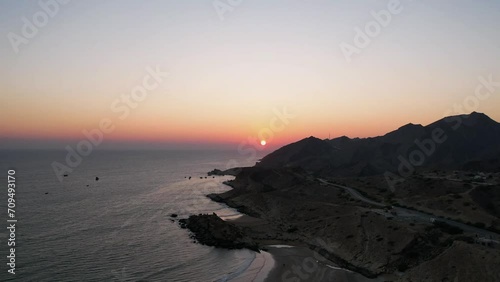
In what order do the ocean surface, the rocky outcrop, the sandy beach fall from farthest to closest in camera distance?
the rocky outcrop, the ocean surface, the sandy beach

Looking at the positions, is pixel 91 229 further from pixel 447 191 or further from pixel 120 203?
pixel 447 191

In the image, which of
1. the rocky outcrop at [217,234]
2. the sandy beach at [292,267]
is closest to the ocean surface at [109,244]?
the rocky outcrop at [217,234]

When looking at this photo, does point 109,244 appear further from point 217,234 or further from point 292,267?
point 292,267

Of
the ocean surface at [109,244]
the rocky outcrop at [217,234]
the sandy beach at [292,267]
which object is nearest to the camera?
the sandy beach at [292,267]

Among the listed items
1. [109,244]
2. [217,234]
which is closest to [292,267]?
[217,234]

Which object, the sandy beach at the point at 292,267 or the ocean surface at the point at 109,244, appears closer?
the sandy beach at the point at 292,267

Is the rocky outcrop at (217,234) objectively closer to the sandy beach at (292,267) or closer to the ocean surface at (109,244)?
the ocean surface at (109,244)

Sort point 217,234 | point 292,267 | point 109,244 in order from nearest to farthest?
point 292,267
point 109,244
point 217,234

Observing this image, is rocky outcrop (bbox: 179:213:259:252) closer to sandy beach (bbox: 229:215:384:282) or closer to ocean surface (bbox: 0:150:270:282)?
ocean surface (bbox: 0:150:270:282)

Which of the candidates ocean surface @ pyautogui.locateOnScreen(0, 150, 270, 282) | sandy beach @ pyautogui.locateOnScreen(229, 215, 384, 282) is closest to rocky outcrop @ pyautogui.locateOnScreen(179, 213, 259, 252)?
ocean surface @ pyautogui.locateOnScreen(0, 150, 270, 282)

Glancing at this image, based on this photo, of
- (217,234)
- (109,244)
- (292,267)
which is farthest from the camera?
(217,234)
